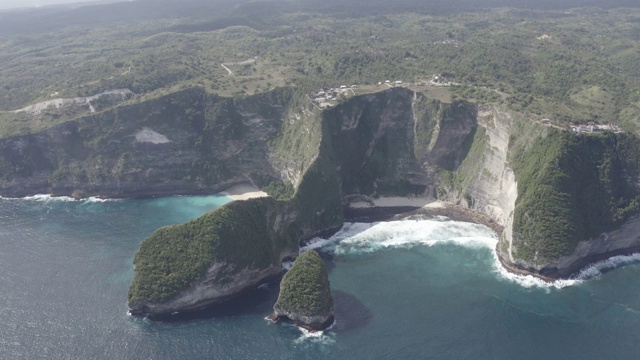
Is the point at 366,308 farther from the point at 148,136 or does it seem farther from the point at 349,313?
the point at 148,136

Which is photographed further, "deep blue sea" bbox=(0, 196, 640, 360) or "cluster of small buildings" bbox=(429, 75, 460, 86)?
"cluster of small buildings" bbox=(429, 75, 460, 86)

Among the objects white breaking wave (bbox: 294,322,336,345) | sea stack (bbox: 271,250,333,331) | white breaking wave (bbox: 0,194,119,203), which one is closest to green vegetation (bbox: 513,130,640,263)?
sea stack (bbox: 271,250,333,331)

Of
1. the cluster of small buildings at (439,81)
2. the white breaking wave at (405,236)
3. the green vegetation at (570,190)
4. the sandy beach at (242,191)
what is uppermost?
the cluster of small buildings at (439,81)


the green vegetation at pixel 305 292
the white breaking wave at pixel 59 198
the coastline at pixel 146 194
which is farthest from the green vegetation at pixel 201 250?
the white breaking wave at pixel 59 198

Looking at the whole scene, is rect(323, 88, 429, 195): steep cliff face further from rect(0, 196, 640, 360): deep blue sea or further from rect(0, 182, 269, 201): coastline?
rect(0, 182, 269, 201): coastline

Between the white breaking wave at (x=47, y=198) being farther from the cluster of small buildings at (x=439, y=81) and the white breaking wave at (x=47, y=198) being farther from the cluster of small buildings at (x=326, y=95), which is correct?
the cluster of small buildings at (x=439, y=81)

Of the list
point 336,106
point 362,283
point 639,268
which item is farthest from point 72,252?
point 639,268

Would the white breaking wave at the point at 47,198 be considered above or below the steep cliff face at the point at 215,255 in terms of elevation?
below

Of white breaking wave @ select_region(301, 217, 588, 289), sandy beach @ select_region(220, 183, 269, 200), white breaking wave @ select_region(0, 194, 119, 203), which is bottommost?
white breaking wave @ select_region(0, 194, 119, 203)
